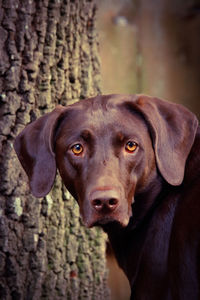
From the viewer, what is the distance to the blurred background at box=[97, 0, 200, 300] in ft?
21.1

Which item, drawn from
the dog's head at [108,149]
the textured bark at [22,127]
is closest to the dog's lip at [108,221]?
the dog's head at [108,149]

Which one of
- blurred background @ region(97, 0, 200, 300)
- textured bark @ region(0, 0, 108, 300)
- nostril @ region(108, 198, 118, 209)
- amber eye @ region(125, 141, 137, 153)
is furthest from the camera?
blurred background @ region(97, 0, 200, 300)

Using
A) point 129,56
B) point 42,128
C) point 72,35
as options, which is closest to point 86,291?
point 42,128

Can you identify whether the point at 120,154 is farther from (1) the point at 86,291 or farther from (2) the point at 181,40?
(2) the point at 181,40

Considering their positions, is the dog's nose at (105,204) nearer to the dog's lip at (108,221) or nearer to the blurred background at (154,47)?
the dog's lip at (108,221)

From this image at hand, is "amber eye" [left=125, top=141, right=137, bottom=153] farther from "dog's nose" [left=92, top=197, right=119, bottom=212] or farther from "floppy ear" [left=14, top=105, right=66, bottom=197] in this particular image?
"floppy ear" [left=14, top=105, right=66, bottom=197]

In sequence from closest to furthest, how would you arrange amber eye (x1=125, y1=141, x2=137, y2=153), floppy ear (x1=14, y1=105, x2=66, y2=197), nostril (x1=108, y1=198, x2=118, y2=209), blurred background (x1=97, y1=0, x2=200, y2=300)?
nostril (x1=108, y1=198, x2=118, y2=209)
amber eye (x1=125, y1=141, x2=137, y2=153)
floppy ear (x1=14, y1=105, x2=66, y2=197)
blurred background (x1=97, y1=0, x2=200, y2=300)

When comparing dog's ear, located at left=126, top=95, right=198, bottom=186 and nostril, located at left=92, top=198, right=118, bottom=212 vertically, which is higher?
dog's ear, located at left=126, top=95, right=198, bottom=186

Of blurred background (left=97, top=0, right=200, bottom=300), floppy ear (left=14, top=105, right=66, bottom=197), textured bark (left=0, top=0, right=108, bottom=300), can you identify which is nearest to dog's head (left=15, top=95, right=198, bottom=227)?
floppy ear (left=14, top=105, right=66, bottom=197)

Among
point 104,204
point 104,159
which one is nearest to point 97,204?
point 104,204

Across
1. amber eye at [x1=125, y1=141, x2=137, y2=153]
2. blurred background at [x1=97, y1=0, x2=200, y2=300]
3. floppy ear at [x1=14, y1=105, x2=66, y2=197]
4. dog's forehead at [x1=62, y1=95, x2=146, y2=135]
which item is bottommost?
blurred background at [x1=97, y1=0, x2=200, y2=300]

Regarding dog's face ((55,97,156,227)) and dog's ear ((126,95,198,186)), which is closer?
dog's face ((55,97,156,227))

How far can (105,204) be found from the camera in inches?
125

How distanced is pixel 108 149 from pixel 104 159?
65 millimetres
